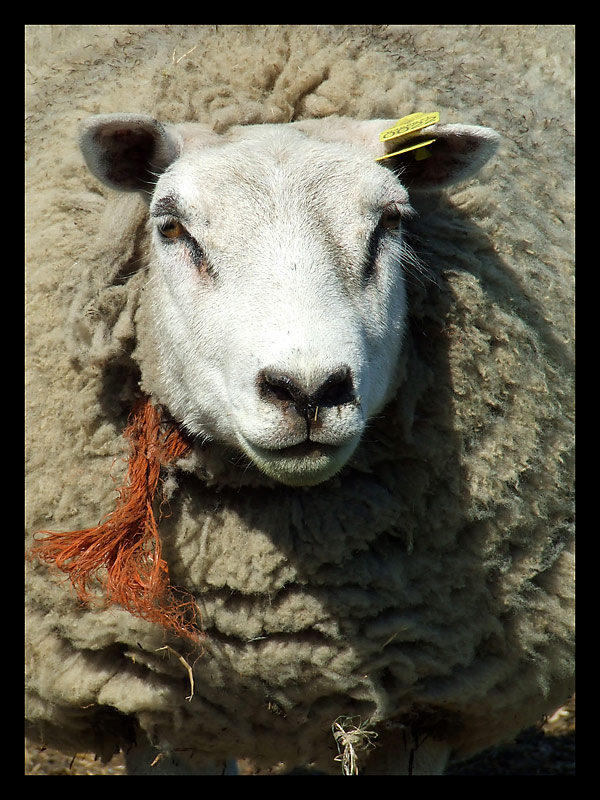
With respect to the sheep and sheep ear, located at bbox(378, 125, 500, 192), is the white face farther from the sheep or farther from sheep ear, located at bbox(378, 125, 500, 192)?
sheep ear, located at bbox(378, 125, 500, 192)

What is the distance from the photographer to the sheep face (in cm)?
213

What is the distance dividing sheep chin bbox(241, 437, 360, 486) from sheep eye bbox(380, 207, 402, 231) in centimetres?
72

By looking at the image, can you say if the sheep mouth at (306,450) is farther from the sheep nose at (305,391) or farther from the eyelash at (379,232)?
the eyelash at (379,232)

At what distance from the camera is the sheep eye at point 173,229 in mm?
2486

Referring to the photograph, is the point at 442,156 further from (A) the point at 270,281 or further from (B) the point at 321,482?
(B) the point at 321,482

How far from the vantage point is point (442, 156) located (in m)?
2.78

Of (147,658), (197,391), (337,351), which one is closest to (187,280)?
(197,391)

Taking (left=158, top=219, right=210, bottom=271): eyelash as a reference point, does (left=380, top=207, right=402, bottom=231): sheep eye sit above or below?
above

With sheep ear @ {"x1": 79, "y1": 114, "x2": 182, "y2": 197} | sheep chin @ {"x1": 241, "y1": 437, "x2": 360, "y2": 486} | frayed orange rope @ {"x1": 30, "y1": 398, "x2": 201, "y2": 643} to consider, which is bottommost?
frayed orange rope @ {"x1": 30, "y1": 398, "x2": 201, "y2": 643}

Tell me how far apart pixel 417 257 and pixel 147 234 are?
0.87 metres

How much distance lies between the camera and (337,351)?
6.91ft

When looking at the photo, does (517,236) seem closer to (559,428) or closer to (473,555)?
(559,428)

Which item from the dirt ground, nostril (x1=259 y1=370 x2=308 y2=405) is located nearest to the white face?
nostril (x1=259 y1=370 x2=308 y2=405)

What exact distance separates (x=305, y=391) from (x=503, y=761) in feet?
11.4
